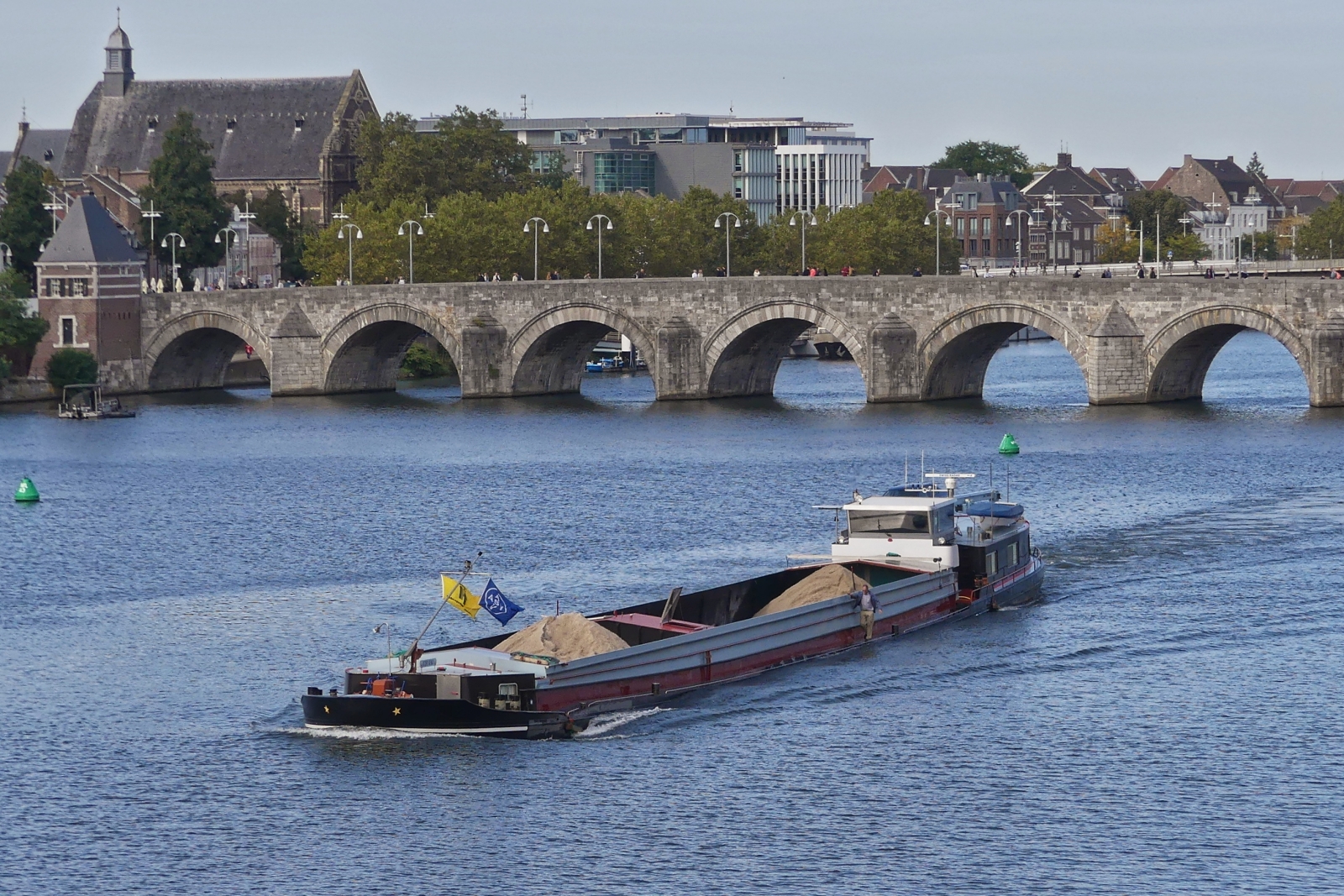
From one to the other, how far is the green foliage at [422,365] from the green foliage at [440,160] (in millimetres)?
18243

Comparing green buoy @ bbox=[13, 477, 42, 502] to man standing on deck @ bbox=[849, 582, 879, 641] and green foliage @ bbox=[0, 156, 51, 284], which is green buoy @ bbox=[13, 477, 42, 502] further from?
green foliage @ bbox=[0, 156, 51, 284]

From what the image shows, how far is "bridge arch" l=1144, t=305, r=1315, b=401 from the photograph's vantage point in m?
101

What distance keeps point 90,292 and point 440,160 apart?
5432 centimetres

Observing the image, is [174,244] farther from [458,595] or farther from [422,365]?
[458,595]

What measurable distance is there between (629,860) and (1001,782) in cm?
839

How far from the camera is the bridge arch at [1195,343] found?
331 ft

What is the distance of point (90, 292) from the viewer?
12719 centimetres

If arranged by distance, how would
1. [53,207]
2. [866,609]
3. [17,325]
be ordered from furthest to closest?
1. [53,207]
2. [17,325]
3. [866,609]

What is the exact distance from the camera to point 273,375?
127 metres

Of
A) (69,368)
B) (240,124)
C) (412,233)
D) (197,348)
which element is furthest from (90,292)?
(240,124)

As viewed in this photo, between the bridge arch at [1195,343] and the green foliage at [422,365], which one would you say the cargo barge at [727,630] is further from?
the green foliage at [422,365]

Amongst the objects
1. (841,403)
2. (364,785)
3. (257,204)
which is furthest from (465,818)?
(257,204)

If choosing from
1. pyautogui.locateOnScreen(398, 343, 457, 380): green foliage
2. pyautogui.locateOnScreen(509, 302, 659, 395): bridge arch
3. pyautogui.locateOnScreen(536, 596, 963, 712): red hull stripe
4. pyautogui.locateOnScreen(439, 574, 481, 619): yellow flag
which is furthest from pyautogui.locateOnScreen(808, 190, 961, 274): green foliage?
pyautogui.locateOnScreen(439, 574, 481, 619): yellow flag

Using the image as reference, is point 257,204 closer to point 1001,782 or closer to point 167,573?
point 167,573
